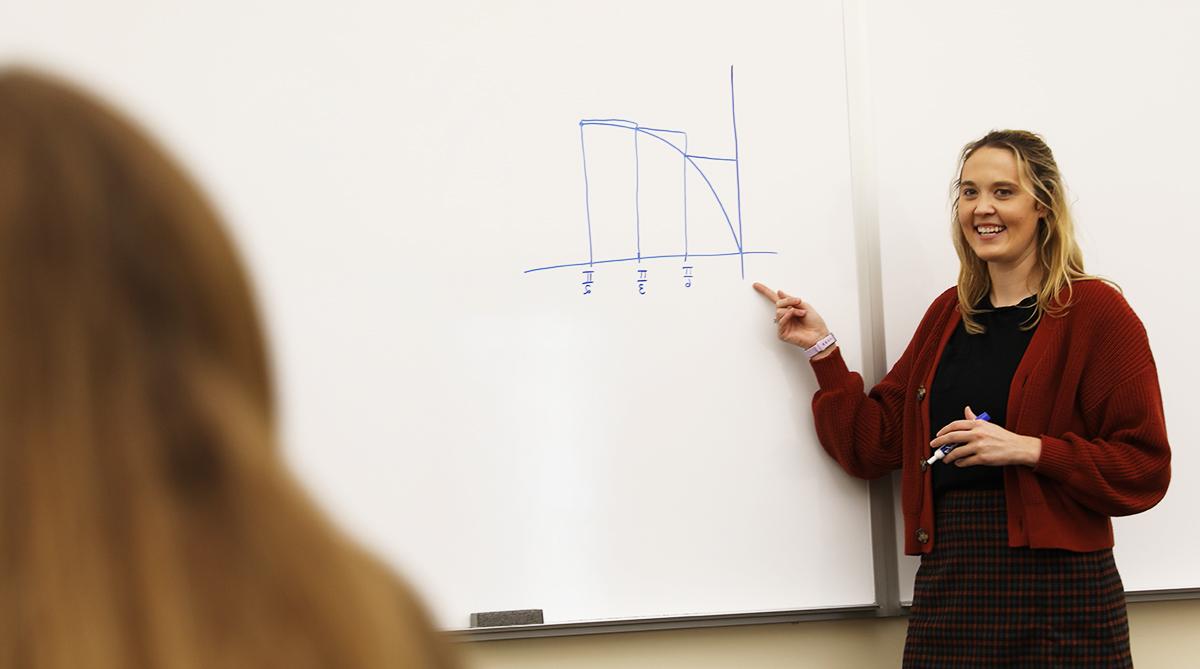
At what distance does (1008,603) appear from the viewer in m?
2.08

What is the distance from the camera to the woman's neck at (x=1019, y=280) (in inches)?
88.2

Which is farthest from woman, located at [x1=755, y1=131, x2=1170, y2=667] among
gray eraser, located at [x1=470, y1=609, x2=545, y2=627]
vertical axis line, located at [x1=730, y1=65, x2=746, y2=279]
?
gray eraser, located at [x1=470, y1=609, x2=545, y2=627]

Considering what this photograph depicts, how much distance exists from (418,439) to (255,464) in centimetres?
163

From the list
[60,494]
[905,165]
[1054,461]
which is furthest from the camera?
[905,165]

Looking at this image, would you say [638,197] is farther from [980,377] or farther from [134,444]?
[134,444]

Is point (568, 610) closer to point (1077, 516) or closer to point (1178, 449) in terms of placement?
point (1077, 516)

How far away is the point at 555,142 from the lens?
2246 mm

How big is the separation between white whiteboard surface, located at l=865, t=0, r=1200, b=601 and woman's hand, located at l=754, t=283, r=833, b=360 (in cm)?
19

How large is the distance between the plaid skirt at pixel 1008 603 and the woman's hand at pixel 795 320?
1.29ft

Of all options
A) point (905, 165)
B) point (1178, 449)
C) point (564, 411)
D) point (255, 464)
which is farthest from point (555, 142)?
point (255, 464)

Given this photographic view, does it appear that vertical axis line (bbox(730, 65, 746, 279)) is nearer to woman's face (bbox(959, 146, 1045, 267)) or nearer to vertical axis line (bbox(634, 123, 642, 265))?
vertical axis line (bbox(634, 123, 642, 265))

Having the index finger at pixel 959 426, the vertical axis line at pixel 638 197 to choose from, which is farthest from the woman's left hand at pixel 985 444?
the vertical axis line at pixel 638 197

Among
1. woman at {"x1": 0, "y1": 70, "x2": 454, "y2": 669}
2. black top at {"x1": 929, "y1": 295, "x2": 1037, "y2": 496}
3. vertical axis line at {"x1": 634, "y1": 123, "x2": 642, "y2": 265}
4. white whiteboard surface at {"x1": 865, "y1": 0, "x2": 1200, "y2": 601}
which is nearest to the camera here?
woman at {"x1": 0, "y1": 70, "x2": 454, "y2": 669}

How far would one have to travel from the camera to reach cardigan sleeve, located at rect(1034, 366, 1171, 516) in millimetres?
2049
